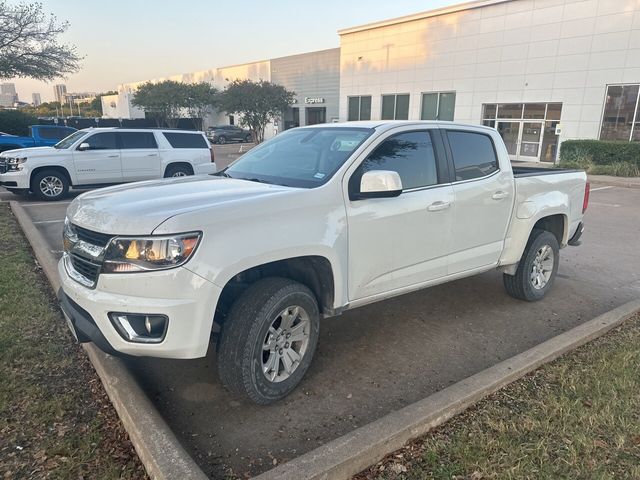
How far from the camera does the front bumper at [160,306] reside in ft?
8.48

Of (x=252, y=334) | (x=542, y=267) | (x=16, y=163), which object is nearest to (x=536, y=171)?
(x=542, y=267)

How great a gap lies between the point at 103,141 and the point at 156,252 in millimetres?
10170

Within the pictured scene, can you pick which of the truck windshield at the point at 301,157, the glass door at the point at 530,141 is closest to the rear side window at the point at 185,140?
the truck windshield at the point at 301,157

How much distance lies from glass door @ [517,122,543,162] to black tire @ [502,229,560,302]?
2200cm

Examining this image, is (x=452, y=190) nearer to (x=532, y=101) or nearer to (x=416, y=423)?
(x=416, y=423)

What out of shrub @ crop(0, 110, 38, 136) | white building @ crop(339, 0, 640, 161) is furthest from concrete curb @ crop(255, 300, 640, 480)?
shrub @ crop(0, 110, 38, 136)

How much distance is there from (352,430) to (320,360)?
947 mm

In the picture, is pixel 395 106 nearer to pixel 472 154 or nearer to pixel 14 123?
pixel 14 123

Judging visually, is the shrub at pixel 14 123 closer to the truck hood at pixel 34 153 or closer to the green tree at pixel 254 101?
the green tree at pixel 254 101

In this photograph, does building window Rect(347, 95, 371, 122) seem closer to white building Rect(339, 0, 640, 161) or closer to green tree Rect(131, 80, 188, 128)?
white building Rect(339, 0, 640, 161)

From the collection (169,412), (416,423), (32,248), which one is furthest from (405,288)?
(32,248)

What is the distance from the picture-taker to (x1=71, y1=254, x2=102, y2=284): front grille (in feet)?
9.19

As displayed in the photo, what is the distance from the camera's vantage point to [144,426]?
8.58ft

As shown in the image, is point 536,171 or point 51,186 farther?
point 51,186
